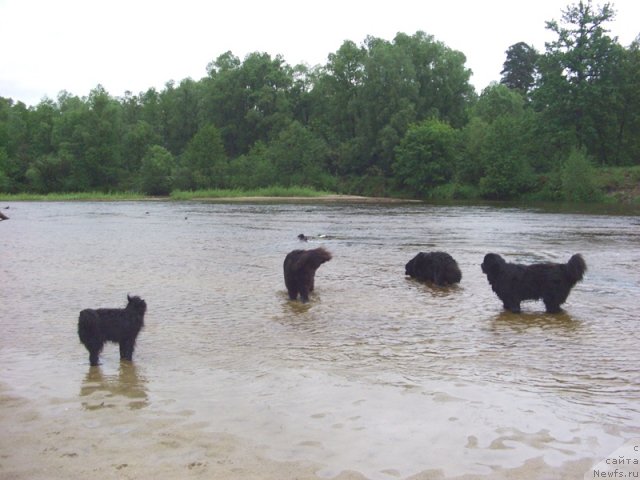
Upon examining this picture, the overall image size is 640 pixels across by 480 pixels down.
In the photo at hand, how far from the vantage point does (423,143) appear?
81.3 metres

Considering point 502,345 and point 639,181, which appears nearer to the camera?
point 502,345

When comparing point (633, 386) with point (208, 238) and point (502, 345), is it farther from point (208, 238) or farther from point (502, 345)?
point (208, 238)

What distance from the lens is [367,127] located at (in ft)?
300

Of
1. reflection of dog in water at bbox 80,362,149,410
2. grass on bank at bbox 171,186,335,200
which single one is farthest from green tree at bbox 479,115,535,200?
reflection of dog in water at bbox 80,362,149,410

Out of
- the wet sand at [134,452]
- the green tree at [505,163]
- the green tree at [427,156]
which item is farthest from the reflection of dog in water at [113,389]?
the green tree at [427,156]

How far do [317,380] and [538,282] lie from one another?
5.39m

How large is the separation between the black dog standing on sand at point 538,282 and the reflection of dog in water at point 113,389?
640 centimetres

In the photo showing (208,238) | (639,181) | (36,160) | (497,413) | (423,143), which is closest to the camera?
(497,413)

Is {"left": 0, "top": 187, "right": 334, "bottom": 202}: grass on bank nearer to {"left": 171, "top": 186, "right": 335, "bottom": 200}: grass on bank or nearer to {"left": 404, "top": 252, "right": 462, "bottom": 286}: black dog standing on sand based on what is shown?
{"left": 171, "top": 186, "right": 335, "bottom": 200}: grass on bank

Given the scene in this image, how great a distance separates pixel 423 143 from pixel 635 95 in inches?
968

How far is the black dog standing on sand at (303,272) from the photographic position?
464 inches

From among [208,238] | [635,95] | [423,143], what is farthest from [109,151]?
[208,238]

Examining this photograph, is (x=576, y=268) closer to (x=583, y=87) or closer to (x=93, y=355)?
(x=93, y=355)

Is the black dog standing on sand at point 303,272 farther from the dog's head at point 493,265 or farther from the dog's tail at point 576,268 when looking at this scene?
the dog's tail at point 576,268
